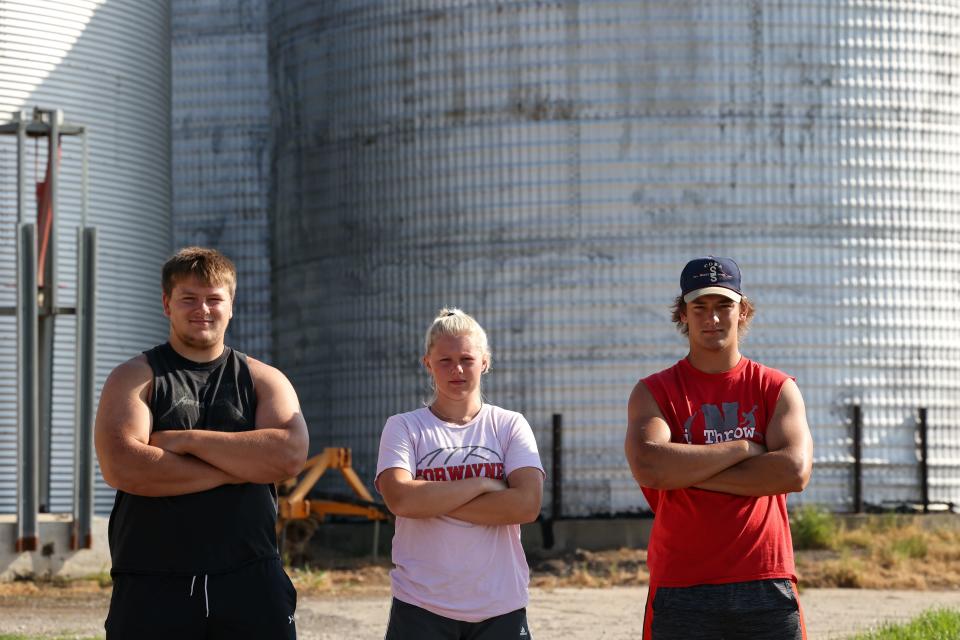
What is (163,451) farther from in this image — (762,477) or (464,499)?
(762,477)

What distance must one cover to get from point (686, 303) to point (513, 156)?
1241 cm

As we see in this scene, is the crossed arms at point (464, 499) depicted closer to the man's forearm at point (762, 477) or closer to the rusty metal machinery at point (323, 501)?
the man's forearm at point (762, 477)

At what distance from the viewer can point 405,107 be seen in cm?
1784

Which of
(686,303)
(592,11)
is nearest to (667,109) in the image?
(592,11)

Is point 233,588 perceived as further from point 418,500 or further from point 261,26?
point 261,26

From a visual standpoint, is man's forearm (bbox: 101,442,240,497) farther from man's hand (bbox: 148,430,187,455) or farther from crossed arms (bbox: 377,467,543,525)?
crossed arms (bbox: 377,467,543,525)

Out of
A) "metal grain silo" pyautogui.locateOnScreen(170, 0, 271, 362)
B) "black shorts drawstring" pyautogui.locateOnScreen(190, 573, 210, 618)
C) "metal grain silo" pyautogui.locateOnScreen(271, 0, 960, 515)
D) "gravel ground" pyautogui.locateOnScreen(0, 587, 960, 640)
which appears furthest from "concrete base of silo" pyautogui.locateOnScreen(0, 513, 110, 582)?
"black shorts drawstring" pyautogui.locateOnScreen(190, 573, 210, 618)

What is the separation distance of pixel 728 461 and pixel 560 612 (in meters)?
7.47

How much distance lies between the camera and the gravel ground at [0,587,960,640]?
10.6m

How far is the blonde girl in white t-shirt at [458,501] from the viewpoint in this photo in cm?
467

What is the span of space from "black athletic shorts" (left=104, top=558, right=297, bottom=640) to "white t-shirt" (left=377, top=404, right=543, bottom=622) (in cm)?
48

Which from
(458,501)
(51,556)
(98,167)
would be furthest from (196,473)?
(98,167)

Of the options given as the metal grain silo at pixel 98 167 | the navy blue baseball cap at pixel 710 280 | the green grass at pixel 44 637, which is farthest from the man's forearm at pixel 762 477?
the metal grain silo at pixel 98 167

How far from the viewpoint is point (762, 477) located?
472 cm
